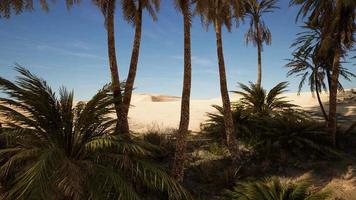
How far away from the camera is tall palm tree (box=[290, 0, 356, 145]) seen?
45.0 feet

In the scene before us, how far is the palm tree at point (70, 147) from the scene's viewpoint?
22.9 ft

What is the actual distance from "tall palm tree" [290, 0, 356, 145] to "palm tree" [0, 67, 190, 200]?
32.8 ft

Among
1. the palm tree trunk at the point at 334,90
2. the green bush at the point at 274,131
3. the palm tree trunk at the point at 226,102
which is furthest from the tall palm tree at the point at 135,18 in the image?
the palm tree trunk at the point at 334,90

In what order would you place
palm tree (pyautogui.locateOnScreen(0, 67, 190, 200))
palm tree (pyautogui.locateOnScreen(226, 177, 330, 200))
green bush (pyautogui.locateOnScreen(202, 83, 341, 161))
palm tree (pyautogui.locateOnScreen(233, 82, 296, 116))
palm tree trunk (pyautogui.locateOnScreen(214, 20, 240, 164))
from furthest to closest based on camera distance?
1. palm tree (pyautogui.locateOnScreen(233, 82, 296, 116))
2. green bush (pyautogui.locateOnScreen(202, 83, 341, 161))
3. palm tree trunk (pyautogui.locateOnScreen(214, 20, 240, 164))
4. palm tree (pyautogui.locateOnScreen(226, 177, 330, 200))
5. palm tree (pyautogui.locateOnScreen(0, 67, 190, 200))

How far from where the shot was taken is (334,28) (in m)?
13.9

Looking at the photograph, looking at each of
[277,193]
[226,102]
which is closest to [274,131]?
[226,102]

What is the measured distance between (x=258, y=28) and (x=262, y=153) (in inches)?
475

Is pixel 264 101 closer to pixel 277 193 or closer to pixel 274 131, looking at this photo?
pixel 274 131

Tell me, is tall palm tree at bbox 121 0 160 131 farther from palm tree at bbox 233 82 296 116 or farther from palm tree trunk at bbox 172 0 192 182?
palm tree at bbox 233 82 296 116

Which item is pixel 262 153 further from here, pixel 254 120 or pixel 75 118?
pixel 75 118

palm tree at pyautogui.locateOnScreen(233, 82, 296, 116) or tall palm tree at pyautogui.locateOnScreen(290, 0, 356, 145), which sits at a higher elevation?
tall palm tree at pyautogui.locateOnScreen(290, 0, 356, 145)

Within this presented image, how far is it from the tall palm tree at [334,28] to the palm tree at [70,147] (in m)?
9.99

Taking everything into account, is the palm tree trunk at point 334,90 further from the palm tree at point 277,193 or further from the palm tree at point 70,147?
the palm tree at point 70,147

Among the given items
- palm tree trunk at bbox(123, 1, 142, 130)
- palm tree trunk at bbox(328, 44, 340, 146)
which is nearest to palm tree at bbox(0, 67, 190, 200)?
palm tree trunk at bbox(123, 1, 142, 130)
